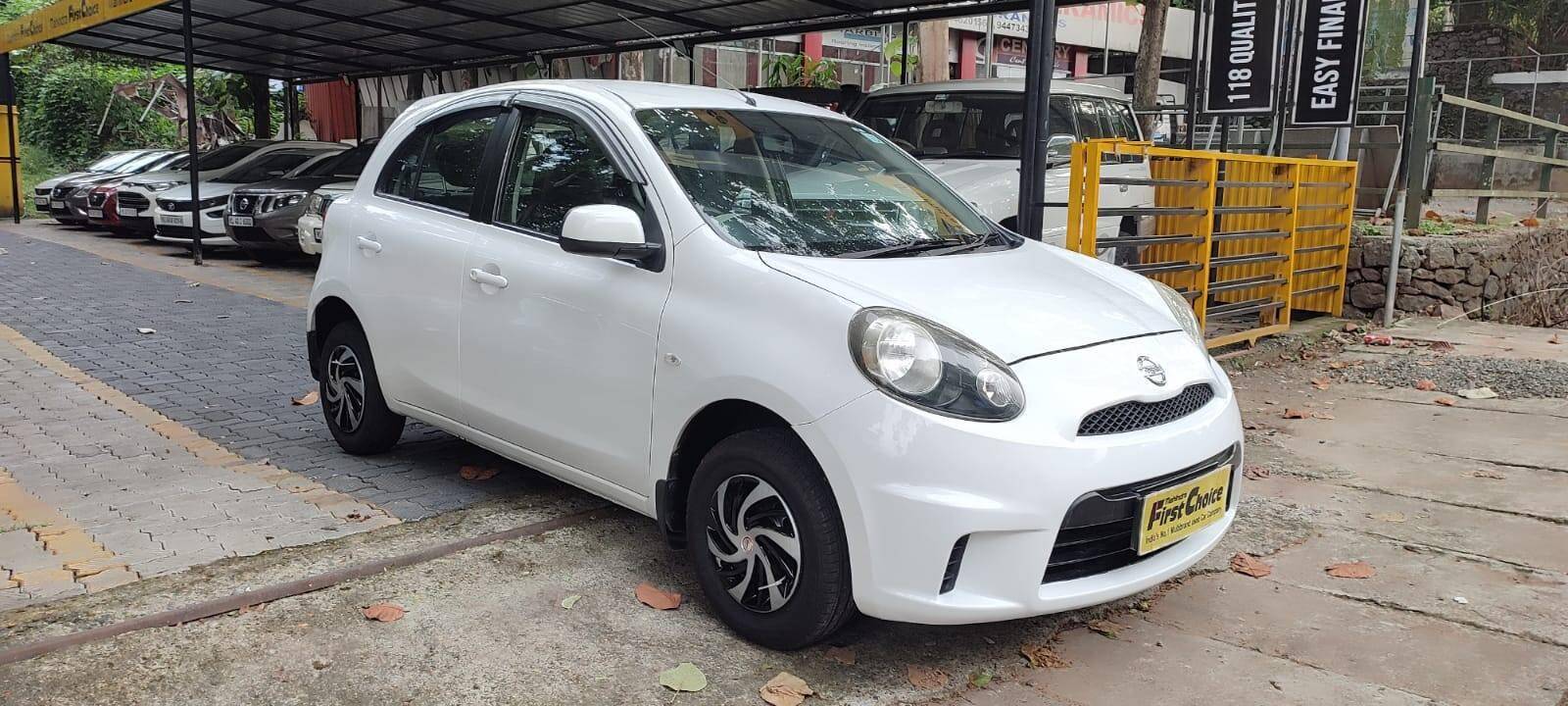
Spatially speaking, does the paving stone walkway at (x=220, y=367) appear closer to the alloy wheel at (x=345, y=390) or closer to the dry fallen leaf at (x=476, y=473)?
the dry fallen leaf at (x=476, y=473)

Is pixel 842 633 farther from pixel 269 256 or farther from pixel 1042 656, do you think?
pixel 269 256

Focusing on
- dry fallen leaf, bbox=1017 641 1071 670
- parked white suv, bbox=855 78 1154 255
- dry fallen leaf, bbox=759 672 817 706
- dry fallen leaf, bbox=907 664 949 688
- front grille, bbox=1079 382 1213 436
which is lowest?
dry fallen leaf, bbox=907 664 949 688

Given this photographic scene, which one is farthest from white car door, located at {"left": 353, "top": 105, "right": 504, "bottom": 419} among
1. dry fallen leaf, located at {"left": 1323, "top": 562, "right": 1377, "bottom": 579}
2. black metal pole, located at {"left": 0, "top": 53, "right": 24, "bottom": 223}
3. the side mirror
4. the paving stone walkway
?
black metal pole, located at {"left": 0, "top": 53, "right": 24, "bottom": 223}

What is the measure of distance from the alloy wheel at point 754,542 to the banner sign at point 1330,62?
7.92 m

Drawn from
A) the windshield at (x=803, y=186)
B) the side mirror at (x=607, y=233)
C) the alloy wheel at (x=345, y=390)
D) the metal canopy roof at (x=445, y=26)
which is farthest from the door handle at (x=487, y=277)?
the metal canopy roof at (x=445, y=26)

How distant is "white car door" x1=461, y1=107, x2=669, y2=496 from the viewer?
3.54 metres

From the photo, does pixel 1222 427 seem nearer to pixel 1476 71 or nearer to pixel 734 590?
pixel 734 590

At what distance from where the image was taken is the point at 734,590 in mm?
3316

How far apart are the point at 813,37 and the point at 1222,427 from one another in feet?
58.3

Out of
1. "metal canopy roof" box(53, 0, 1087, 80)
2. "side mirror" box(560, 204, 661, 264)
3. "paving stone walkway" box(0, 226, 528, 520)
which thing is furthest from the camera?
"metal canopy roof" box(53, 0, 1087, 80)

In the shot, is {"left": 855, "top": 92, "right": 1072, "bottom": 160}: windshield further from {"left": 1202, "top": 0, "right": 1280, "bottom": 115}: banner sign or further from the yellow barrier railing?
{"left": 1202, "top": 0, "right": 1280, "bottom": 115}: banner sign

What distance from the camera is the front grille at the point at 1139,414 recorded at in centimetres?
299

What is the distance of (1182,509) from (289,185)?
39.2 ft

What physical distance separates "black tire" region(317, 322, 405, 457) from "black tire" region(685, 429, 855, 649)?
82.6 inches
